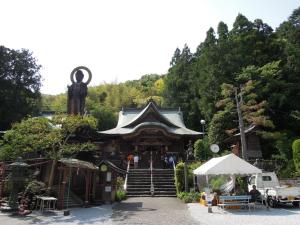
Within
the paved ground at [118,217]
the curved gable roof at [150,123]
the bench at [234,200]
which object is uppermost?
the curved gable roof at [150,123]

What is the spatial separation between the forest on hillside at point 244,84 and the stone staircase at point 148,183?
687 centimetres

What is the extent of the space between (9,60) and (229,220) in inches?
1187

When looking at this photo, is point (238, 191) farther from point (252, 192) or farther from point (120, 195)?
point (120, 195)

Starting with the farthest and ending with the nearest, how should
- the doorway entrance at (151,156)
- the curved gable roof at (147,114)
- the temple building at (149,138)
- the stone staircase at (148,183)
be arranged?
the curved gable roof at (147,114) < the temple building at (149,138) < the doorway entrance at (151,156) < the stone staircase at (148,183)

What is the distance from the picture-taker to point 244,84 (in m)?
29.1

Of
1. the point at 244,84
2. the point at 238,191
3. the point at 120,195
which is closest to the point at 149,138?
the point at 244,84

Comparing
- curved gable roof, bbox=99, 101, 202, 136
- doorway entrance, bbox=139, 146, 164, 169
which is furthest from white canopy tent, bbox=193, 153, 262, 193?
curved gable roof, bbox=99, 101, 202, 136

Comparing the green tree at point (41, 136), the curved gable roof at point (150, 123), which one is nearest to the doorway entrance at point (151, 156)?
the curved gable roof at point (150, 123)

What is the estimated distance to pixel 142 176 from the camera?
882 inches

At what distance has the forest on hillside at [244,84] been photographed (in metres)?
29.7

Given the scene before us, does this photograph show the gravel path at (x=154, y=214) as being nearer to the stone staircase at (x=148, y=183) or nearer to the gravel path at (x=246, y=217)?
the gravel path at (x=246, y=217)

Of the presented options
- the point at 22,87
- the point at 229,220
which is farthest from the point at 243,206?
the point at 22,87

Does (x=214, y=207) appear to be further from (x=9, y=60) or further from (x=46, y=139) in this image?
(x=9, y=60)

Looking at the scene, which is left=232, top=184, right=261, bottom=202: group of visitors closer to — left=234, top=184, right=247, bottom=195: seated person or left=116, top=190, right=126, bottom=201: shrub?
left=234, top=184, right=247, bottom=195: seated person
